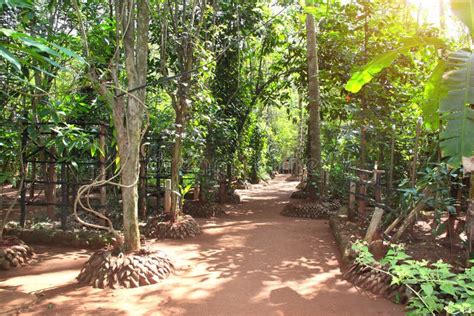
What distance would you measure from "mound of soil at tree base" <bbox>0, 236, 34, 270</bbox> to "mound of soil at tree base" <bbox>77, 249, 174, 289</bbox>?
1200 millimetres

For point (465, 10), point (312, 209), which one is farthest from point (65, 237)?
point (465, 10)

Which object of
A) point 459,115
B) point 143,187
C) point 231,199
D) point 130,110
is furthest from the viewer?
point 231,199

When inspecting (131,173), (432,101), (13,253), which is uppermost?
(432,101)

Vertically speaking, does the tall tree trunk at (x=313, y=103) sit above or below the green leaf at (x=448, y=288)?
above

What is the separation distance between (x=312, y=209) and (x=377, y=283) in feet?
18.0

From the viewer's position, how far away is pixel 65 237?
6266mm

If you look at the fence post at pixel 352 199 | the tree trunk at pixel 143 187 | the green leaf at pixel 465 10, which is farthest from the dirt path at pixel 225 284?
the green leaf at pixel 465 10

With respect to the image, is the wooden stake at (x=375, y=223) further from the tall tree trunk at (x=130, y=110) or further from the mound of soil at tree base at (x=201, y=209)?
the mound of soil at tree base at (x=201, y=209)

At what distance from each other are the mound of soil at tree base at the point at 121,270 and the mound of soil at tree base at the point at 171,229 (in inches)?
87.5

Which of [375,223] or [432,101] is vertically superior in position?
[432,101]

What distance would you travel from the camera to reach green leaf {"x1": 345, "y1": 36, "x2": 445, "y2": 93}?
4.20 m

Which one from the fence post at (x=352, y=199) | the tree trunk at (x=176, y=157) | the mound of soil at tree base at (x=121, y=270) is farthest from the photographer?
the fence post at (x=352, y=199)

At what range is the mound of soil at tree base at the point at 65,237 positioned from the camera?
616 cm

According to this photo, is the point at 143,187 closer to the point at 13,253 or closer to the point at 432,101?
the point at 13,253
